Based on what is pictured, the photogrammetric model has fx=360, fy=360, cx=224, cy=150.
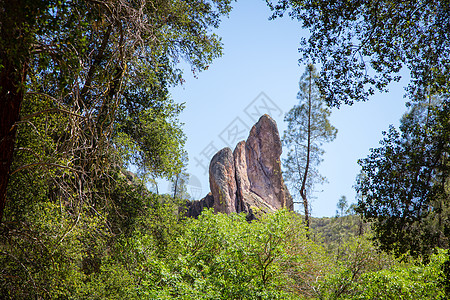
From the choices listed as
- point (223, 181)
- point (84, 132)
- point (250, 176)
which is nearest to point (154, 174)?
point (84, 132)

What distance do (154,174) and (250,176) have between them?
2542cm

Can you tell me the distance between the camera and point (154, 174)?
32.4 ft

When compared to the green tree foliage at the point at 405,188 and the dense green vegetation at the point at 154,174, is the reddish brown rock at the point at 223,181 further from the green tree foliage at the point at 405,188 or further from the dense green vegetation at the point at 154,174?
the green tree foliage at the point at 405,188

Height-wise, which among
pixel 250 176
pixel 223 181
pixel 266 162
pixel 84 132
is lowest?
pixel 84 132

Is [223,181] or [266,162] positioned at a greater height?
[266,162]

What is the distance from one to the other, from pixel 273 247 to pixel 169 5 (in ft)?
20.4

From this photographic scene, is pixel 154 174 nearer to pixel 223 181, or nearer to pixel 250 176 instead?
pixel 223 181

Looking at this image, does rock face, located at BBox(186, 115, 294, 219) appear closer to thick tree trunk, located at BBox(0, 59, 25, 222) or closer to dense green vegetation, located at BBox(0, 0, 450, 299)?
dense green vegetation, located at BBox(0, 0, 450, 299)

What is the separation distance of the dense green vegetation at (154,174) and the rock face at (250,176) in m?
17.7

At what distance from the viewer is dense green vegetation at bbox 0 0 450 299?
173 inches

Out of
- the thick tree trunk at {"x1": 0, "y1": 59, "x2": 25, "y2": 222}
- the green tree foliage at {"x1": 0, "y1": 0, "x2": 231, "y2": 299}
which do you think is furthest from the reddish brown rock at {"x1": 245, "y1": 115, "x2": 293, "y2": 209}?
the thick tree trunk at {"x1": 0, "y1": 59, "x2": 25, "y2": 222}

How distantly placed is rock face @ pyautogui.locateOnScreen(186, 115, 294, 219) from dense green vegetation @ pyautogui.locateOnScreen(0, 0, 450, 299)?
17729 millimetres

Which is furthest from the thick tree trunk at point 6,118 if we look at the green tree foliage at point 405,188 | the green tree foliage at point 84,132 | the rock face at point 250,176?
the rock face at point 250,176

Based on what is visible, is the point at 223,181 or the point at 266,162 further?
the point at 266,162
